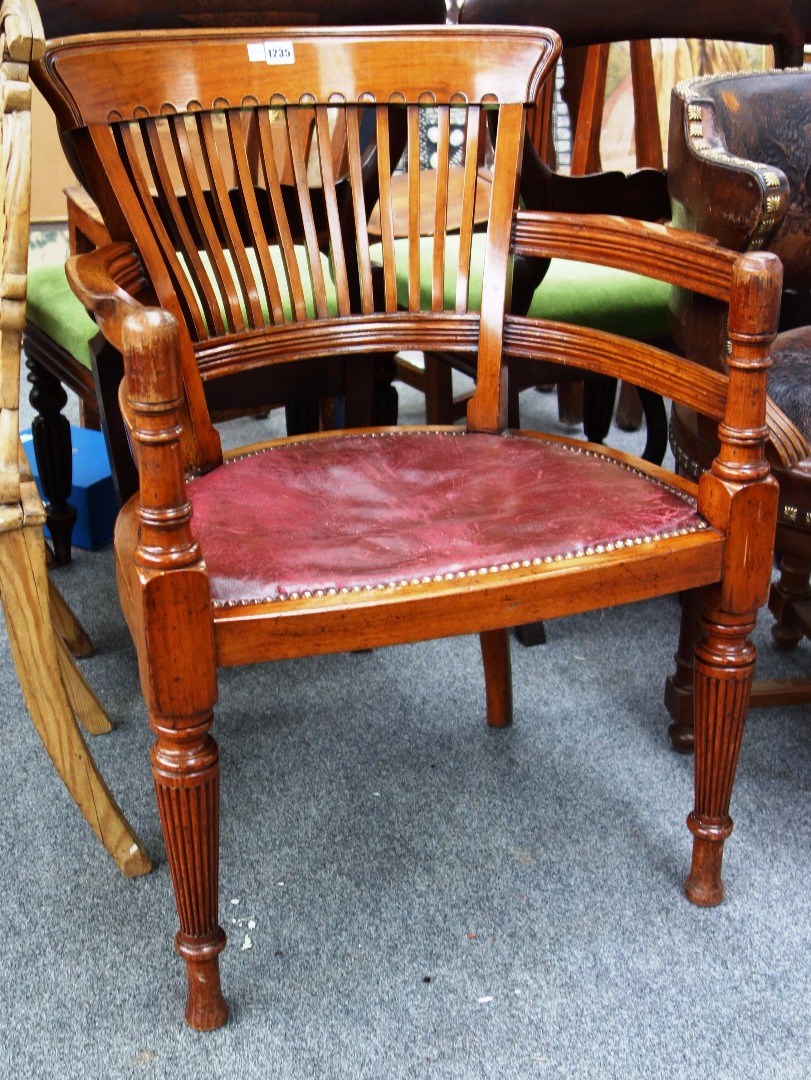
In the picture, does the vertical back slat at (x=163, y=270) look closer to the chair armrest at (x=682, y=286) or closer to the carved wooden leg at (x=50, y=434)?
the chair armrest at (x=682, y=286)

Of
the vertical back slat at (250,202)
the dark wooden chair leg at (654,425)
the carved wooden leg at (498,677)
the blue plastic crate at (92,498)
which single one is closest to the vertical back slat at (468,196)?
the vertical back slat at (250,202)

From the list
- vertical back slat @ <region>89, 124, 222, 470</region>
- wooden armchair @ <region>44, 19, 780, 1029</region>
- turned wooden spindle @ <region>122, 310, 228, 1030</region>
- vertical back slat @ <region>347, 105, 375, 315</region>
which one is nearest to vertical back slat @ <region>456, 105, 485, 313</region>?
wooden armchair @ <region>44, 19, 780, 1029</region>

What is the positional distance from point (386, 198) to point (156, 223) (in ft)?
0.95

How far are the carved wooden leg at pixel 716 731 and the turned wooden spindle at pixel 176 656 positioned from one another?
1.68ft

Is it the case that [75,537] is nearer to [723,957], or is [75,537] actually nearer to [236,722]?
[236,722]

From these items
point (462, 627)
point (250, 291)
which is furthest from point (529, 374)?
point (462, 627)

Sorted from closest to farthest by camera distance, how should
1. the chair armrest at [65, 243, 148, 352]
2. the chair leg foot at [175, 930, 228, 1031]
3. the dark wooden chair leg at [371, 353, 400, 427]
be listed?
the chair armrest at [65, 243, 148, 352] → the chair leg foot at [175, 930, 228, 1031] → the dark wooden chair leg at [371, 353, 400, 427]

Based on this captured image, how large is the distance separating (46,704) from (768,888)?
0.85 meters

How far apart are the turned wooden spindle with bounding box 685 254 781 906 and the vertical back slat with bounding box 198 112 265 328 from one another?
58 cm

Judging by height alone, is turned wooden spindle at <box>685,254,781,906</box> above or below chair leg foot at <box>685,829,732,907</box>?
above

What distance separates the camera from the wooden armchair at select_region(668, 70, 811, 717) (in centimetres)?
122

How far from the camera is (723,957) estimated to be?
47.5 inches

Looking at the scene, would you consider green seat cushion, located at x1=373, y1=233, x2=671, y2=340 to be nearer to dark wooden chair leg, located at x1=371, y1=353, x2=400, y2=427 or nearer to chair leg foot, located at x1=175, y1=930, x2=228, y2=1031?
dark wooden chair leg, located at x1=371, y1=353, x2=400, y2=427

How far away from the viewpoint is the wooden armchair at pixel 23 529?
3.37ft
